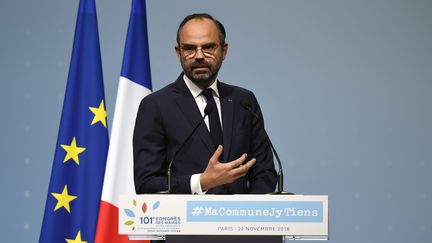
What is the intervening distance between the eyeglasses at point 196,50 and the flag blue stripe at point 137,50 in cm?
150

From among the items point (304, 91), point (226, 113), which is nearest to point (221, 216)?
point (226, 113)

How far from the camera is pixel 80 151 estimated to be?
376 cm

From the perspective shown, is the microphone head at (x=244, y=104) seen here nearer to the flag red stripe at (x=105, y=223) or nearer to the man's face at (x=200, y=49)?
the man's face at (x=200, y=49)

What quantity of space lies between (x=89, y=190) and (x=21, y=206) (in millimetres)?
671

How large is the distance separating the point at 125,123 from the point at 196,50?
4.86 ft

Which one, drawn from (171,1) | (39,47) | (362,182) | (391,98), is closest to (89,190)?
(39,47)

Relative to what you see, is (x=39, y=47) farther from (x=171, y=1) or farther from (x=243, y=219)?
(x=243, y=219)

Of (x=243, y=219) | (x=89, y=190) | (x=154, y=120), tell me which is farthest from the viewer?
(x=89, y=190)

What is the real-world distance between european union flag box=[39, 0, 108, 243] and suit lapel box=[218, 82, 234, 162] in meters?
1.42

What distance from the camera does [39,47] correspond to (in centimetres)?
427

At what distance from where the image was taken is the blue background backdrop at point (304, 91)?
164 inches

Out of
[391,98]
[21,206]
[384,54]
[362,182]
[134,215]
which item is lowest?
[134,215]

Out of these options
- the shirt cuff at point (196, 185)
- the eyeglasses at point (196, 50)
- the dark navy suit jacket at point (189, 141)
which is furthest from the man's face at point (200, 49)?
the shirt cuff at point (196, 185)

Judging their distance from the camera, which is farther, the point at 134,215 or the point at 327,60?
the point at 327,60
